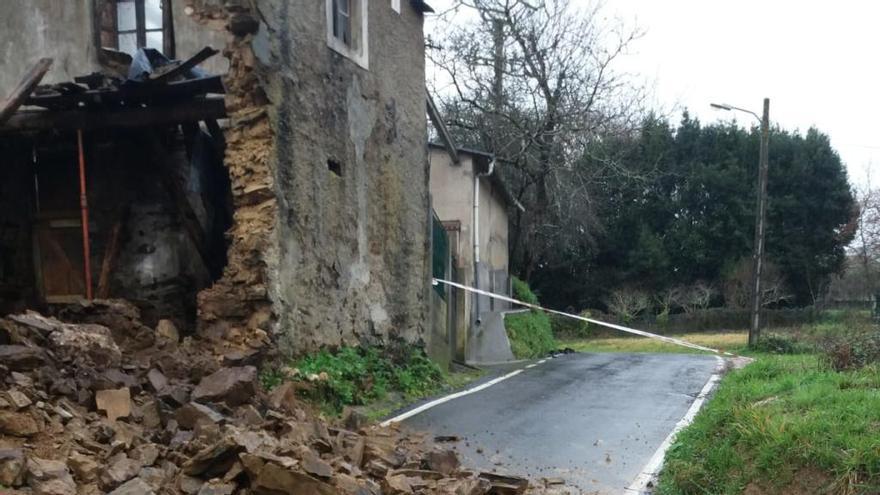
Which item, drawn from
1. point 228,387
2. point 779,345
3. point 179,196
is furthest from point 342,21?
point 779,345

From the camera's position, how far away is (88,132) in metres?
9.76

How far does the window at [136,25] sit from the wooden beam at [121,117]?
1861 mm

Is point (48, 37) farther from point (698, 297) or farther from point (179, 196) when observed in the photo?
point (698, 297)

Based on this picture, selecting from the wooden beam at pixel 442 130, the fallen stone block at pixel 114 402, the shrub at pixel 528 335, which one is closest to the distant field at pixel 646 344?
the shrub at pixel 528 335

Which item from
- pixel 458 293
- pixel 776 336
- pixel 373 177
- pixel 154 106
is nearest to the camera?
pixel 154 106

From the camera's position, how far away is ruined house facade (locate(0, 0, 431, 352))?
8742 millimetres

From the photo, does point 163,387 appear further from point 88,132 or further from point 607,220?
point 607,220

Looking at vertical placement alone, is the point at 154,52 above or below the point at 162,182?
above

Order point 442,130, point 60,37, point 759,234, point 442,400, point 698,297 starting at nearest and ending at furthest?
point 442,400 → point 60,37 → point 442,130 → point 759,234 → point 698,297

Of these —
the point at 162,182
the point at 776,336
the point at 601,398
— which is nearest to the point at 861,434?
the point at 601,398

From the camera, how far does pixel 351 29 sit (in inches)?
448

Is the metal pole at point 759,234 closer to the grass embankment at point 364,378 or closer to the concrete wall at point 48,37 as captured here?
the grass embankment at point 364,378

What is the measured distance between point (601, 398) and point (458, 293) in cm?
779

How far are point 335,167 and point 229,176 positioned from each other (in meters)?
1.55
